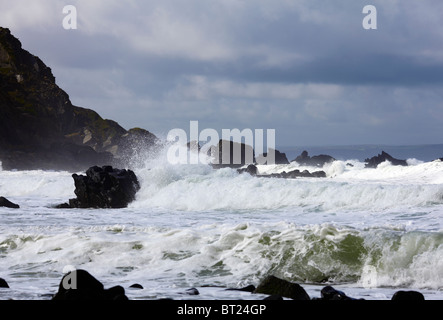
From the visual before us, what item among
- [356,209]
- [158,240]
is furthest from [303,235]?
[356,209]

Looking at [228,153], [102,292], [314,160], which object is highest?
[228,153]

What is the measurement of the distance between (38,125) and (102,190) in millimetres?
52630

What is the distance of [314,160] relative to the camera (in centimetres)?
5744

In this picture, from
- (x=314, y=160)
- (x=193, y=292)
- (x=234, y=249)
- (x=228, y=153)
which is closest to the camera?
(x=193, y=292)

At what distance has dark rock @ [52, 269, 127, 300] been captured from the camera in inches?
224

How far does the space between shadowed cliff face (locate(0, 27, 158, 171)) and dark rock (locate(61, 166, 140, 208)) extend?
138ft

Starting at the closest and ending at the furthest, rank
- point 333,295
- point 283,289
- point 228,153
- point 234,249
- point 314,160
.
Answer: point 333,295 → point 283,289 → point 234,249 → point 314,160 → point 228,153

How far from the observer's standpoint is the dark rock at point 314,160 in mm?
54859

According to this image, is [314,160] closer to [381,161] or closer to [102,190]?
[381,161]

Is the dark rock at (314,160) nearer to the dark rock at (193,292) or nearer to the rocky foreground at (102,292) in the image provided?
the dark rock at (193,292)

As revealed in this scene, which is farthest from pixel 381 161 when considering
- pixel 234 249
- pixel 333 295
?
pixel 333 295

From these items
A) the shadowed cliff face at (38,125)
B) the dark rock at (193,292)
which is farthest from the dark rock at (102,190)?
the shadowed cliff face at (38,125)

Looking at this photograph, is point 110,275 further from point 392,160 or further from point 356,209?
point 392,160

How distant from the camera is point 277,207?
19812 millimetres
